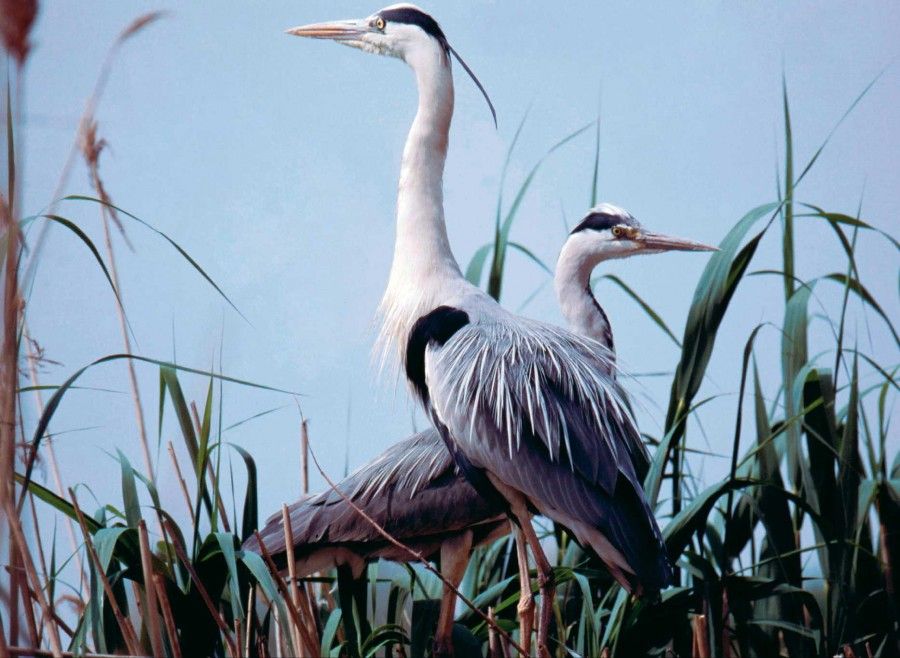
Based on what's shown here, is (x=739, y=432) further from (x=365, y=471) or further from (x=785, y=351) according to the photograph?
(x=365, y=471)

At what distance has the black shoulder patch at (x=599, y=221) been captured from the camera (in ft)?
6.48

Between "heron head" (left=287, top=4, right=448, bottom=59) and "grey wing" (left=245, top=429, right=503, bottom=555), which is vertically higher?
"heron head" (left=287, top=4, right=448, bottom=59)

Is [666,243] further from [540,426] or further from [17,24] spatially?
[17,24]

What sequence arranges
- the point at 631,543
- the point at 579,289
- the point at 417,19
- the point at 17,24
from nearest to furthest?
the point at 17,24 → the point at 631,543 → the point at 417,19 → the point at 579,289

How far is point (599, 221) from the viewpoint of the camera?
1990 mm

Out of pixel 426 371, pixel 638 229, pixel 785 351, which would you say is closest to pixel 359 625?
pixel 426 371

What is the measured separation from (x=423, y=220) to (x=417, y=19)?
1.16ft

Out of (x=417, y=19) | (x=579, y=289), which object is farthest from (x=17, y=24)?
(x=579, y=289)

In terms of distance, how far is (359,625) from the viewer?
1.44 meters

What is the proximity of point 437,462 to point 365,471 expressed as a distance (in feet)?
0.45

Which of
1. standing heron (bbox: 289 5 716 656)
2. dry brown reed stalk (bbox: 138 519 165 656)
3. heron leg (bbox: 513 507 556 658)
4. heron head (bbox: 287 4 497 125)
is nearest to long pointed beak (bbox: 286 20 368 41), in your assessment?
heron head (bbox: 287 4 497 125)

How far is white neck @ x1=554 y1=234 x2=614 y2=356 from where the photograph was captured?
191 centimetres

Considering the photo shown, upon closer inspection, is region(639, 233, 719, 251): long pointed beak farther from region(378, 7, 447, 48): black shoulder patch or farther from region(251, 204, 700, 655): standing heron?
region(378, 7, 447, 48): black shoulder patch

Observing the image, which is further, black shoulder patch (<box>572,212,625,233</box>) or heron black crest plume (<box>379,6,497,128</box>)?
black shoulder patch (<box>572,212,625,233</box>)
